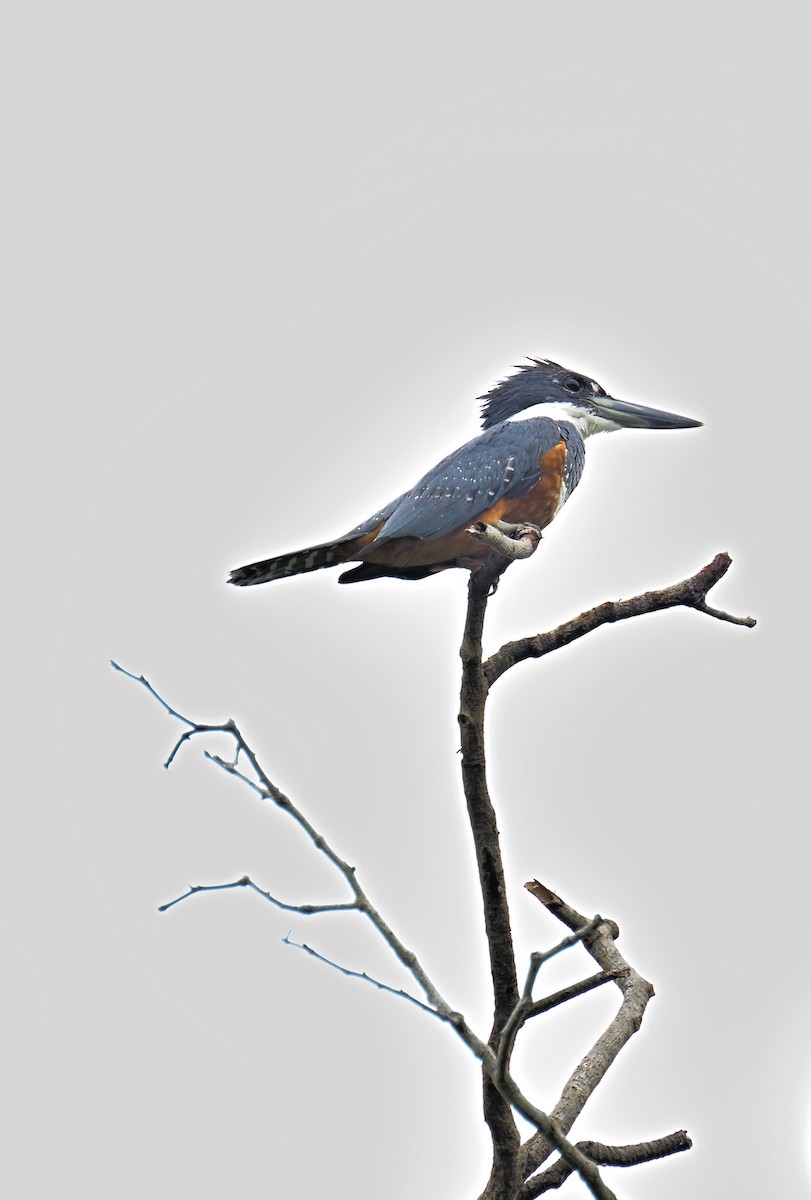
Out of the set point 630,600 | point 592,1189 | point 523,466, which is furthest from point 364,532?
point 592,1189

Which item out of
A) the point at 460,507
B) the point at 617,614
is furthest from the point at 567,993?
the point at 460,507

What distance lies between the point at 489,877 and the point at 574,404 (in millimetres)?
2777

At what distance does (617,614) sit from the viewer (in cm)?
438

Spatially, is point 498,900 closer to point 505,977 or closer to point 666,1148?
point 505,977

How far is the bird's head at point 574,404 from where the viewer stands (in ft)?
19.8

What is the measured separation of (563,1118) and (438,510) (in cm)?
218

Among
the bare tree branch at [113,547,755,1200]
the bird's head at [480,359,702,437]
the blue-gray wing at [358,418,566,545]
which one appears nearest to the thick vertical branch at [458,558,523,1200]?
the bare tree branch at [113,547,755,1200]

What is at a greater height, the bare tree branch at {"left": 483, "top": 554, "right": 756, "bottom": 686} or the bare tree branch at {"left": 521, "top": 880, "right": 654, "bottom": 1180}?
the bare tree branch at {"left": 483, "top": 554, "right": 756, "bottom": 686}

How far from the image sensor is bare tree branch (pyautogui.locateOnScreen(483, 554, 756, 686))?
4.34 m

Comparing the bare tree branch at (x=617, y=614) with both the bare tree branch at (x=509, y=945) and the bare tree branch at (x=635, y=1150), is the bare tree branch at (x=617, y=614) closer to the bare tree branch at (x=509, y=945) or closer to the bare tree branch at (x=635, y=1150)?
the bare tree branch at (x=509, y=945)

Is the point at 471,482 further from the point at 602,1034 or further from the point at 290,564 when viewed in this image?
the point at 602,1034

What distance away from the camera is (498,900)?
3811mm

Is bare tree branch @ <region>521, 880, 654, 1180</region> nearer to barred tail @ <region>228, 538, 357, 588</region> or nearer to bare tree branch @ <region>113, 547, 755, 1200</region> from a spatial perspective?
bare tree branch @ <region>113, 547, 755, 1200</region>

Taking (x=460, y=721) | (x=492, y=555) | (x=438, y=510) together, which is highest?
(x=438, y=510)
